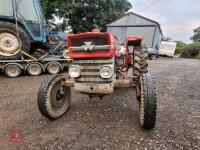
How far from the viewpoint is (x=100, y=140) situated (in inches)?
111

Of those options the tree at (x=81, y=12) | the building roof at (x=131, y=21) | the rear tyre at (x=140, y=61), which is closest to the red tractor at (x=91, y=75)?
the rear tyre at (x=140, y=61)

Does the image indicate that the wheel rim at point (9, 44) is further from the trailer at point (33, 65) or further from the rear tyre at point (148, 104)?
the rear tyre at point (148, 104)

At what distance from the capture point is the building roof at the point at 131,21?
1941cm

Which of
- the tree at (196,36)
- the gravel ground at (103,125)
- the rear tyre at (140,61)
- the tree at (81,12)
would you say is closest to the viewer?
the gravel ground at (103,125)

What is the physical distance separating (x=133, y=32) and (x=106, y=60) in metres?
18.0

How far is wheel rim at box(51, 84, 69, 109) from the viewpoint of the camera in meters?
3.50

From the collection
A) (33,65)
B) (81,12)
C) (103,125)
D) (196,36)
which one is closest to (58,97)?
(103,125)

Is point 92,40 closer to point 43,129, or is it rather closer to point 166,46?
point 43,129

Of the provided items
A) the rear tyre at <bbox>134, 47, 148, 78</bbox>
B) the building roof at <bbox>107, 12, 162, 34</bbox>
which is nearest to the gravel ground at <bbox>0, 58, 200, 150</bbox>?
the rear tyre at <bbox>134, 47, 148, 78</bbox>

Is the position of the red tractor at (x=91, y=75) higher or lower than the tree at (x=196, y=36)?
lower

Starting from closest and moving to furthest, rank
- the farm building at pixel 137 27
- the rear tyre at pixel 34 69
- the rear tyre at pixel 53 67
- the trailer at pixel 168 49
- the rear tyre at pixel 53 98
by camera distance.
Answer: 1. the rear tyre at pixel 53 98
2. the rear tyre at pixel 34 69
3. the rear tyre at pixel 53 67
4. the farm building at pixel 137 27
5. the trailer at pixel 168 49

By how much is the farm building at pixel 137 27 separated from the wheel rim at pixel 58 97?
52.8ft

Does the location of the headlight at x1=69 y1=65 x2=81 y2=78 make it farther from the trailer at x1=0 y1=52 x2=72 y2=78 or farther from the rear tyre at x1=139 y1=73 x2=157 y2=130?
the trailer at x1=0 y1=52 x2=72 y2=78

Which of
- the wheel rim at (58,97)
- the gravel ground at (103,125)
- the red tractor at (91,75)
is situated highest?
the red tractor at (91,75)
